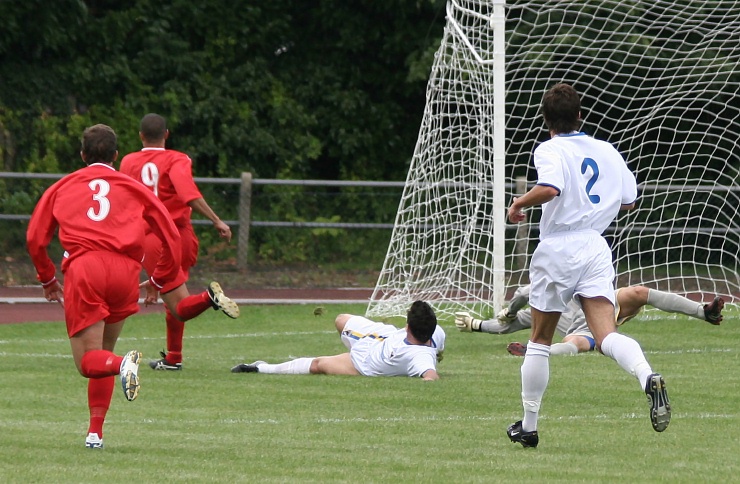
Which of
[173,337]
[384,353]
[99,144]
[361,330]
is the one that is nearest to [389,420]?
[384,353]

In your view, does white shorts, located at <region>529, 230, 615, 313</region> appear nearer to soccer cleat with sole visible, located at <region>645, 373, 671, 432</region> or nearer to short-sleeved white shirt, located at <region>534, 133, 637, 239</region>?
short-sleeved white shirt, located at <region>534, 133, 637, 239</region>

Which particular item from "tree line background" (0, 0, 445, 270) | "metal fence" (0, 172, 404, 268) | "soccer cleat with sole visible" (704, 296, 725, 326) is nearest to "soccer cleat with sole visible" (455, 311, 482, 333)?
"soccer cleat with sole visible" (704, 296, 725, 326)

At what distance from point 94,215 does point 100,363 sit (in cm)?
76

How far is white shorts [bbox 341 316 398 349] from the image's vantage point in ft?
32.5

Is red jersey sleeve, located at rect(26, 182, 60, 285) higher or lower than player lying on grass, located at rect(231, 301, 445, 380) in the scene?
higher

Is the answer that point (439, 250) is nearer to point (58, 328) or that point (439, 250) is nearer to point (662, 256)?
point (662, 256)

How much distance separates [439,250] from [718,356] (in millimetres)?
4167

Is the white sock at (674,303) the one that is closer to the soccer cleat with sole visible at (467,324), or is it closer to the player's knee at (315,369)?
the soccer cleat with sole visible at (467,324)

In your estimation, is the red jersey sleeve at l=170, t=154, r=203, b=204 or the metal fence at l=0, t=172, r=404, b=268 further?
the metal fence at l=0, t=172, r=404, b=268

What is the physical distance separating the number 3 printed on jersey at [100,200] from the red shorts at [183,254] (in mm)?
3054

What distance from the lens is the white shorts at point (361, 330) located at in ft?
32.5

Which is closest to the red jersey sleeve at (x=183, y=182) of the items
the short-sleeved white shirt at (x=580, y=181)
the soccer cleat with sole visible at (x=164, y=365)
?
the soccer cleat with sole visible at (x=164, y=365)

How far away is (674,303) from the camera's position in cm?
1023

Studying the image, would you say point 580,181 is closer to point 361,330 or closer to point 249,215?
point 361,330
